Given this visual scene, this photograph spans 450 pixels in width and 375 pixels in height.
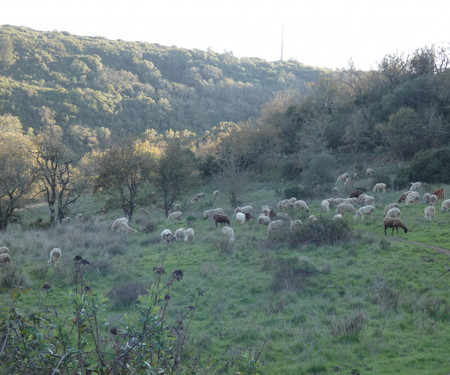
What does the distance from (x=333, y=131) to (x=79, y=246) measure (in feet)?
119

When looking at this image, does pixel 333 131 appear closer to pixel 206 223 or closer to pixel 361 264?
pixel 206 223

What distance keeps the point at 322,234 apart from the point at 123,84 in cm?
7722

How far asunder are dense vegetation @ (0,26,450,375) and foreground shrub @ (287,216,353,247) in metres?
0.07

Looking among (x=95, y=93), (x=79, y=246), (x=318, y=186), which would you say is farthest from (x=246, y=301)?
(x=95, y=93)

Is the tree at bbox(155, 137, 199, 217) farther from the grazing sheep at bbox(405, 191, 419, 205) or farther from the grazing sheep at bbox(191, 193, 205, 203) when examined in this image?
the grazing sheep at bbox(405, 191, 419, 205)

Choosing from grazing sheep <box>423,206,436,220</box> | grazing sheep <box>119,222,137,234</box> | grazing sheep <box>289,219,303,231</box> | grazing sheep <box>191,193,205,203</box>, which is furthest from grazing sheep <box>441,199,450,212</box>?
grazing sheep <box>191,193,205,203</box>

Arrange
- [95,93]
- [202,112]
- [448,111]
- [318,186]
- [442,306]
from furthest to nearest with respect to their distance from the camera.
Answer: [202,112], [95,93], [448,111], [318,186], [442,306]

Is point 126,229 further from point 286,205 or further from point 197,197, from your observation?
point 197,197

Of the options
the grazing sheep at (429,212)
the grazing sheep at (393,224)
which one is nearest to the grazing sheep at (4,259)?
the grazing sheep at (393,224)

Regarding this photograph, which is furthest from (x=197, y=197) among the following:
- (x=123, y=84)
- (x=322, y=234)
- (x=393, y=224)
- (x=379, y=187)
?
(x=123, y=84)

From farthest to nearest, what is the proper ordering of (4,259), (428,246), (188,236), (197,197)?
(197,197) → (188,236) → (4,259) → (428,246)

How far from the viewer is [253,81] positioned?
109250 mm

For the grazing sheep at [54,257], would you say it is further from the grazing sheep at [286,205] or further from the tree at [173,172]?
the grazing sheep at [286,205]

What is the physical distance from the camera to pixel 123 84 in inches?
3305
